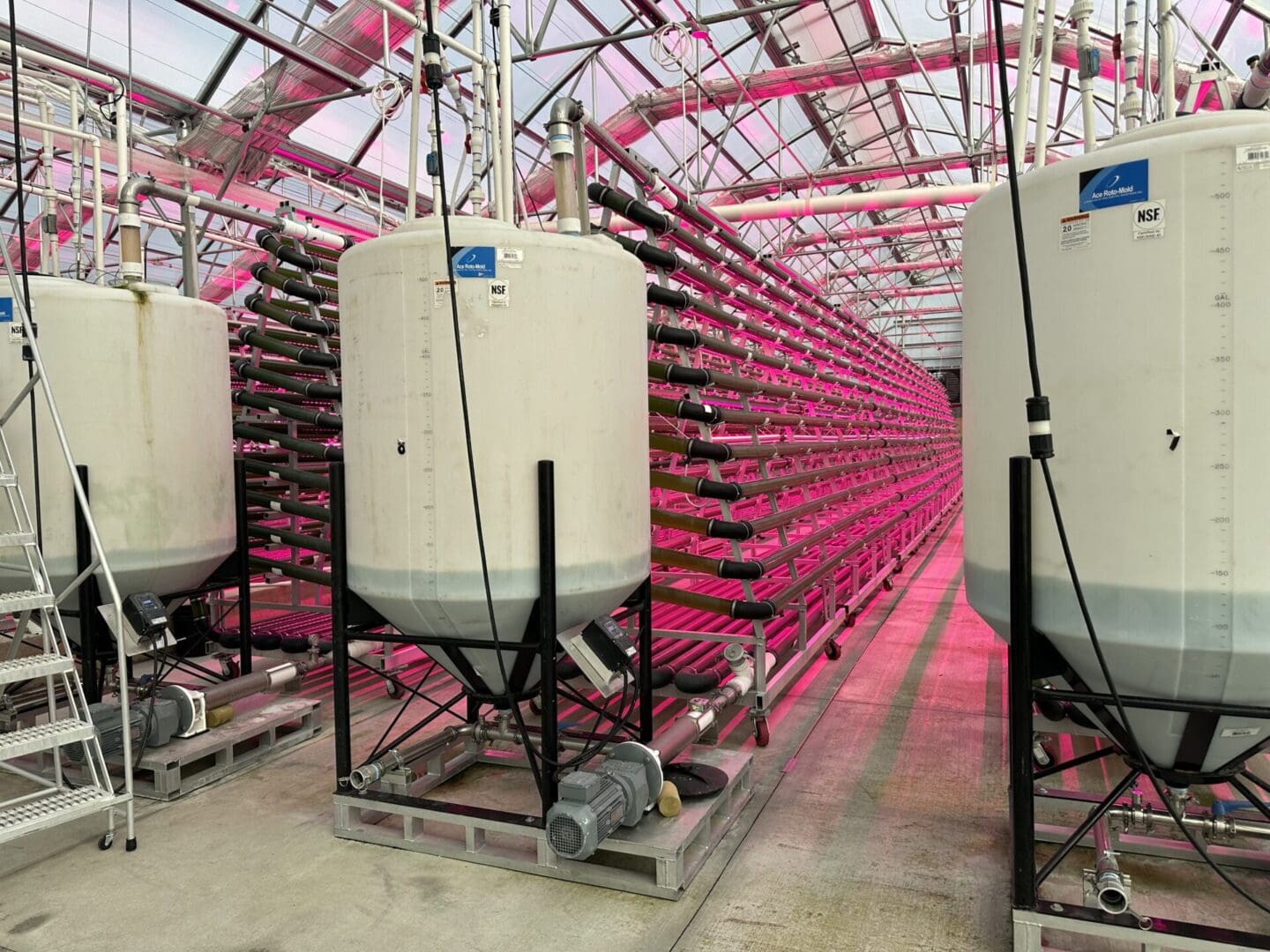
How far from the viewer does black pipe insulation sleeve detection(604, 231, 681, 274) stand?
13.7 ft

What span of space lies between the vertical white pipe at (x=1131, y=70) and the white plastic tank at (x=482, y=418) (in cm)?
177

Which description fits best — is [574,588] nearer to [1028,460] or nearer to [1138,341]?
[1028,460]

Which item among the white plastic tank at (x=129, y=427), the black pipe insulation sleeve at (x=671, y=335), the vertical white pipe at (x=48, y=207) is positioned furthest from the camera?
the vertical white pipe at (x=48, y=207)

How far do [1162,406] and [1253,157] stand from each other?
0.65m

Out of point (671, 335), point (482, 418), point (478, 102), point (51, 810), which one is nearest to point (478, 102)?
point (478, 102)

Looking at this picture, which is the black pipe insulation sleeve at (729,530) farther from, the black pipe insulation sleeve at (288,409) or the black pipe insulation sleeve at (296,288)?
the black pipe insulation sleeve at (296,288)

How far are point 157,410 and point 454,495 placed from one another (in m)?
2.05

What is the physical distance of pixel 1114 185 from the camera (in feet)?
7.45

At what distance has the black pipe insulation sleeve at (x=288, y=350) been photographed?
5512 millimetres

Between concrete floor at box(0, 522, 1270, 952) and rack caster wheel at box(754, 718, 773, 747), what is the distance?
69 millimetres

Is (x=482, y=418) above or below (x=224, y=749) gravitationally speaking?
above

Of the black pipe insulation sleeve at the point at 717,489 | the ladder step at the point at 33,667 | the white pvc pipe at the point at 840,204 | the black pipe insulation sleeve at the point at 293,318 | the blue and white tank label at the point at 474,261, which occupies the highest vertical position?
the white pvc pipe at the point at 840,204

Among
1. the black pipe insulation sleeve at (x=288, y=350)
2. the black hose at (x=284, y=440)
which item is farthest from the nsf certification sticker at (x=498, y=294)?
the black pipe insulation sleeve at (x=288, y=350)

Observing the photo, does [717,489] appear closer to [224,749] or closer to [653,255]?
[653,255]
